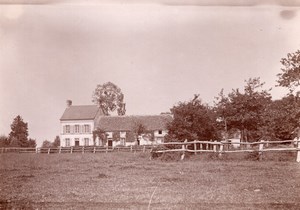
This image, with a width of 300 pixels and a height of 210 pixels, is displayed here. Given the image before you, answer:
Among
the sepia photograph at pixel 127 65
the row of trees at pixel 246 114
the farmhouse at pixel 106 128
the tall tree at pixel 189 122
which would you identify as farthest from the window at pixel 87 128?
the sepia photograph at pixel 127 65

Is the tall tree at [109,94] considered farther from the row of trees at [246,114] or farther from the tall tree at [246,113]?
the tall tree at [246,113]

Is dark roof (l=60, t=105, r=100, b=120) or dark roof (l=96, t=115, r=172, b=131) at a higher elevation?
dark roof (l=60, t=105, r=100, b=120)

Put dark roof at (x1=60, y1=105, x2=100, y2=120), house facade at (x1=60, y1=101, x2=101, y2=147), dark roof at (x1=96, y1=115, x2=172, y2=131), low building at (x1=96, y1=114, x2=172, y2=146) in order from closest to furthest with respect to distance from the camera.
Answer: dark roof at (x1=60, y1=105, x2=100, y2=120), house facade at (x1=60, y1=101, x2=101, y2=147), low building at (x1=96, y1=114, x2=172, y2=146), dark roof at (x1=96, y1=115, x2=172, y2=131)

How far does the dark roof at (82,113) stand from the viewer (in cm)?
3042

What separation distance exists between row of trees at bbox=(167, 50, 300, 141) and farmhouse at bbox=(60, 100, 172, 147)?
13094 mm

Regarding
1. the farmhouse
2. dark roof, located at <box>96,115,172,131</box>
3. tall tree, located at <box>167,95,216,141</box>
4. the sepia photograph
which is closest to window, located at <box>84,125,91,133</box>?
the farmhouse

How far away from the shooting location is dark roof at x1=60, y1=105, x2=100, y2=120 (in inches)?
1198

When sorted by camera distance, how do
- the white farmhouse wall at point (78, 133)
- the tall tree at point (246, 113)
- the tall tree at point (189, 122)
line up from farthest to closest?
the white farmhouse wall at point (78, 133) → the tall tree at point (246, 113) → the tall tree at point (189, 122)

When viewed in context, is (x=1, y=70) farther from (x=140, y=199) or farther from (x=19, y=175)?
(x=140, y=199)

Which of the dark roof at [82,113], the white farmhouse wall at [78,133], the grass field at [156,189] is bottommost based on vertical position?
the grass field at [156,189]

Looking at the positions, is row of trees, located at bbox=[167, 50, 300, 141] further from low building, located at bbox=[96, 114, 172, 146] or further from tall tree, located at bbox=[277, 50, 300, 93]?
low building, located at bbox=[96, 114, 172, 146]

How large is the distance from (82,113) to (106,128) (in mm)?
2617

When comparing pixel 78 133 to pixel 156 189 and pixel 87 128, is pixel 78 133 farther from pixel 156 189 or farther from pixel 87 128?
pixel 156 189

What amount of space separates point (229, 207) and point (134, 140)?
26.5m
